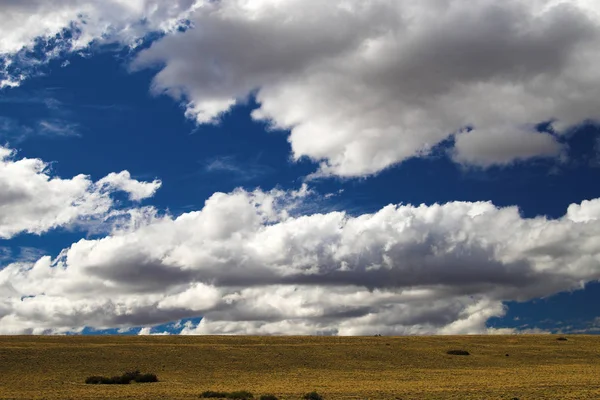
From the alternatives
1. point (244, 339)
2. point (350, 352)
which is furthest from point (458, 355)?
point (244, 339)

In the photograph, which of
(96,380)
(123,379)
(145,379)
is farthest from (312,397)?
(96,380)

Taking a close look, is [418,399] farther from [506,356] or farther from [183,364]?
[506,356]

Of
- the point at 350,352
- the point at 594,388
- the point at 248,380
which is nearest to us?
the point at 594,388

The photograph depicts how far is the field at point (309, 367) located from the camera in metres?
47.8

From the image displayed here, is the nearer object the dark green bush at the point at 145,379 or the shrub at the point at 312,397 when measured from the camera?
the shrub at the point at 312,397

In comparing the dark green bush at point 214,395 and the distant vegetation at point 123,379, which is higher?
the distant vegetation at point 123,379

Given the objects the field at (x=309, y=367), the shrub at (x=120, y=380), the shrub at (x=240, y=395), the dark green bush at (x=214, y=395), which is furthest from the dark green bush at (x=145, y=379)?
the shrub at (x=240, y=395)

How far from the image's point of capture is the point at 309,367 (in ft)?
237

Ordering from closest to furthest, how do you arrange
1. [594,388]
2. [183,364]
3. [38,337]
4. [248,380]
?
[594,388] < [248,380] < [183,364] < [38,337]

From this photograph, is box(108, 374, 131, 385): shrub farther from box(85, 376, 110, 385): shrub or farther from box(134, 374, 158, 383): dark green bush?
box(134, 374, 158, 383): dark green bush

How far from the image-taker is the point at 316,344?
91.8 metres

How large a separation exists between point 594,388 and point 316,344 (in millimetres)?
46865

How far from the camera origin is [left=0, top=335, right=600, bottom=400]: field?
47812 mm

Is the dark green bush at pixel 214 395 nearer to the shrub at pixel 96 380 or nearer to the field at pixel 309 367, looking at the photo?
the field at pixel 309 367
